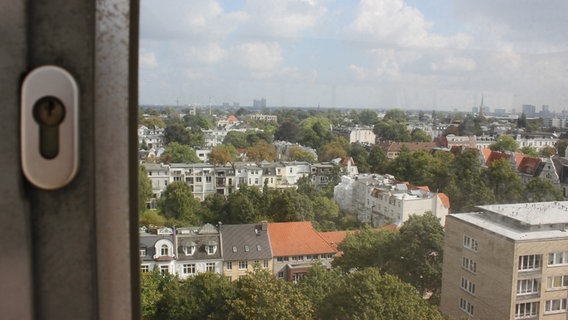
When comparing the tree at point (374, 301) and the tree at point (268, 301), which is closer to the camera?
A: the tree at point (374, 301)

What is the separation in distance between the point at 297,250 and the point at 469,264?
1418mm

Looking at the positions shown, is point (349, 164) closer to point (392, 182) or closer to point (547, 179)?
point (392, 182)

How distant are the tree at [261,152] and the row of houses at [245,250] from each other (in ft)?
8.68

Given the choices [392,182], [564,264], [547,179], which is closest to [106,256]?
[564,264]

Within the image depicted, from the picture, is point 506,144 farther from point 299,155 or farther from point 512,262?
point 299,155

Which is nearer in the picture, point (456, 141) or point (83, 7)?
point (83, 7)

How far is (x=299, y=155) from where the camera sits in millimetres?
6309

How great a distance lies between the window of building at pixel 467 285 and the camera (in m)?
1.56

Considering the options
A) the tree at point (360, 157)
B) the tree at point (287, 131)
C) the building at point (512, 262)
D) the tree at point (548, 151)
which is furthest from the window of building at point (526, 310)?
the tree at point (287, 131)

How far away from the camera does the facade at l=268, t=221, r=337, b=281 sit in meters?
2.64

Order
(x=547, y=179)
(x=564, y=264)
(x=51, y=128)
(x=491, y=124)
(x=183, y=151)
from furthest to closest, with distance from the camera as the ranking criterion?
(x=183, y=151) → (x=491, y=124) → (x=547, y=179) → (x=564, y=264) → (x=51, y=128)

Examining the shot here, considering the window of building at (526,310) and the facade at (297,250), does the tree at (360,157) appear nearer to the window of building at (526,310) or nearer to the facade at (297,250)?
the facade at (297,250)

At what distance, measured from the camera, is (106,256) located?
13.1 inches

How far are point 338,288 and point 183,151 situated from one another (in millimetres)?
→ 3424
